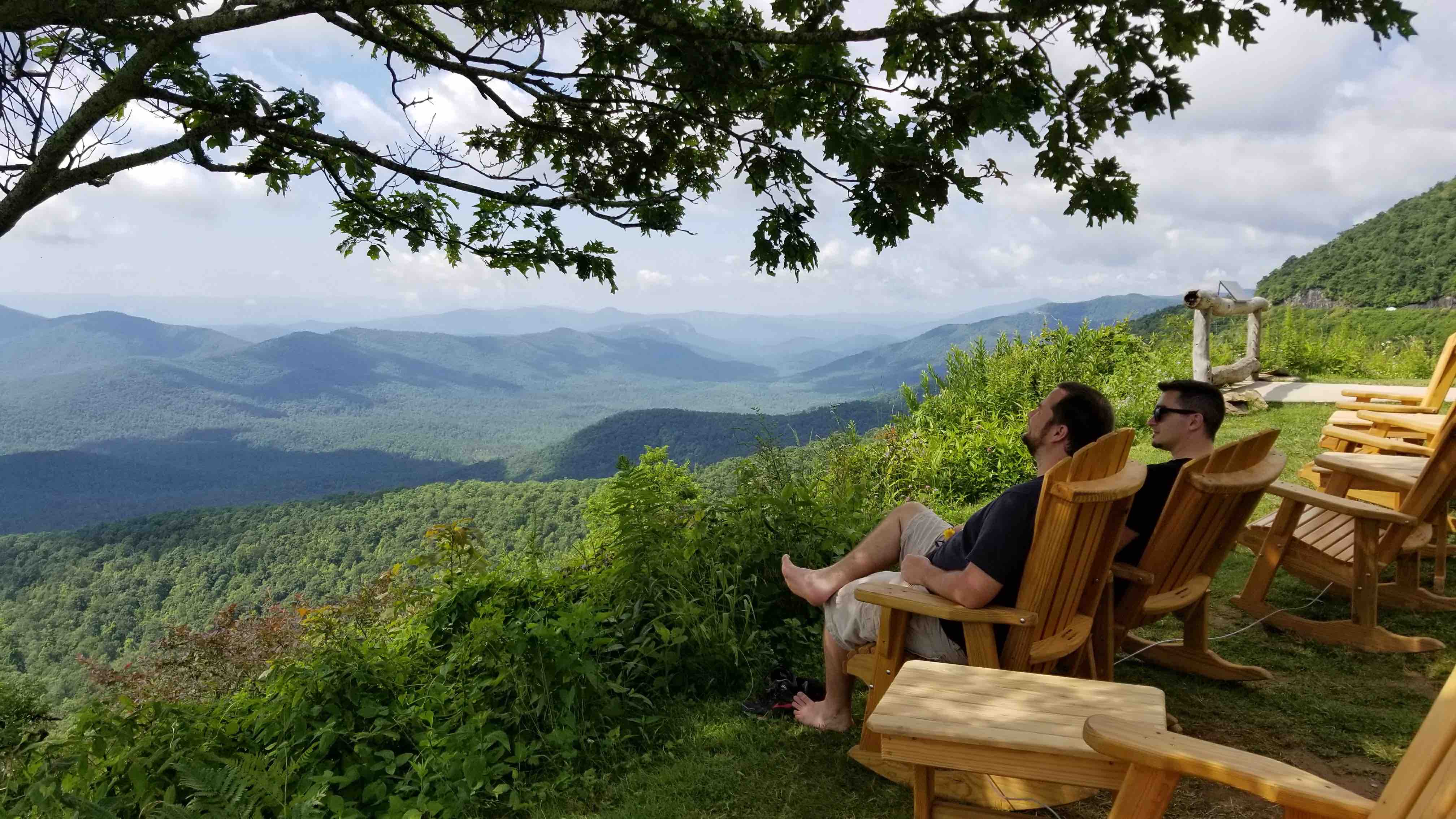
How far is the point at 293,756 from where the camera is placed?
3.59 meters

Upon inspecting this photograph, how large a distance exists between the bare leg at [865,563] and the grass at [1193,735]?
0.57m

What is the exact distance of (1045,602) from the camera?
9.00ft

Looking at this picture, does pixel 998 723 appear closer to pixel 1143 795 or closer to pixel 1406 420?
pixel 1143 795

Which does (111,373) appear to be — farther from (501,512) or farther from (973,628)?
(973,628)

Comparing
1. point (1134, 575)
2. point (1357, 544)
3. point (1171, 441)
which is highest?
point (1171, 441)

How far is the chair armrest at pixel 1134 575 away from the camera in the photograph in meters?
3.30

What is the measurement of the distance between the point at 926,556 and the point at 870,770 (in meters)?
0.81

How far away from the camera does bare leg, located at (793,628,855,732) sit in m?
3.33

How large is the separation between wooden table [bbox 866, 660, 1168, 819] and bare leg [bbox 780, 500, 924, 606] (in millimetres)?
885

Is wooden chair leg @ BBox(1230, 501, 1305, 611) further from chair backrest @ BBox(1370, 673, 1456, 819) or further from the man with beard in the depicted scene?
chair backrest @ BBox(1370, 673, 1456, 819)

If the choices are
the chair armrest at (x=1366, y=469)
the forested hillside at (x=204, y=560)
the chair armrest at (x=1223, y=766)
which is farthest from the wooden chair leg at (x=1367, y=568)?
the forested hillside at (x=204, y=560)

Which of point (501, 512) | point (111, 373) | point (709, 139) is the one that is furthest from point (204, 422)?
point (709, 139)

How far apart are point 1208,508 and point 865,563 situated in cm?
140

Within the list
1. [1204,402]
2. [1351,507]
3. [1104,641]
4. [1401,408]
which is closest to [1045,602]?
[1104,641]
